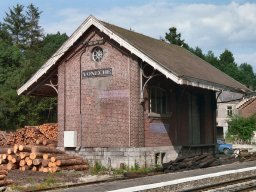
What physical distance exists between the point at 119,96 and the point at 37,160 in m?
4.53

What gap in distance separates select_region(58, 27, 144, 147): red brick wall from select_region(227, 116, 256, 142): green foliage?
34.3 metres

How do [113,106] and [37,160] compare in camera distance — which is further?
[113,106]

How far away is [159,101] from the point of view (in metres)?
21.6

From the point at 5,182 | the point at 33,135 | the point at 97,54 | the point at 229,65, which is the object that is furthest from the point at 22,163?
the point at 229,65

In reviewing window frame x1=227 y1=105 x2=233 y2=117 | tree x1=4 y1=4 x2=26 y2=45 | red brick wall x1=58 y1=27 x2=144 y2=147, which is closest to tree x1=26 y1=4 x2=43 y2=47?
tree x1=4 y1=4 x2=26 y2=45

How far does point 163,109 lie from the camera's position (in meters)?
21.9

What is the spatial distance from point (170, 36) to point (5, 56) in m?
39.3

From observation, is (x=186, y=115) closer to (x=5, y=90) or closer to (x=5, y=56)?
(x=5, y=90)

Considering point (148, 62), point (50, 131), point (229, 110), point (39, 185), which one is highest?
point (229, 110)

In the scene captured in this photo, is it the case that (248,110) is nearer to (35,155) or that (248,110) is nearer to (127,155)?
(127,155)

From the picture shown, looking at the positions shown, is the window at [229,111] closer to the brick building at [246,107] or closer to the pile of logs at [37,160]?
the brick building at [246,107]

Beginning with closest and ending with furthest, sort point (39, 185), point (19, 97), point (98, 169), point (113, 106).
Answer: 1. point (39, 185)
2. point (98, 169)
3. point (113, 106)
4. point (19, 97)

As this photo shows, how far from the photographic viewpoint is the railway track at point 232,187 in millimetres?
12485

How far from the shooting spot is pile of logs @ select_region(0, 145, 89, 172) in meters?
18.9
